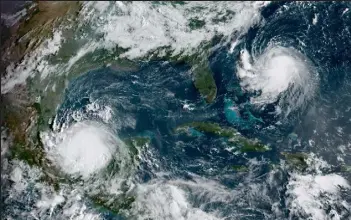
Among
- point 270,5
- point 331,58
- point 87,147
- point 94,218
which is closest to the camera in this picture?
point 94,218

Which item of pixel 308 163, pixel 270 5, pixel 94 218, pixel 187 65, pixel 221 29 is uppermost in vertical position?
pixel 270 5

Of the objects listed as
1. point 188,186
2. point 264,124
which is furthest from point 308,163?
point 188,186

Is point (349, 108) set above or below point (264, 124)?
above

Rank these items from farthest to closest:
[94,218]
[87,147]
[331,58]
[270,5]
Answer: [270,5] → [331,58] → [87,147] → [94,218]

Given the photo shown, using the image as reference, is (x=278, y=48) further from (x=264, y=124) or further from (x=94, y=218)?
(x=94, y=218)

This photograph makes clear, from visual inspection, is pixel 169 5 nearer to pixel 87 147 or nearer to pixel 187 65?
pixel 187 65

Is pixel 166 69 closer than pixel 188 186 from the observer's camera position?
No

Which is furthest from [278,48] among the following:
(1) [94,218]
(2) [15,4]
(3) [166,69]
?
(2) [15,4]
